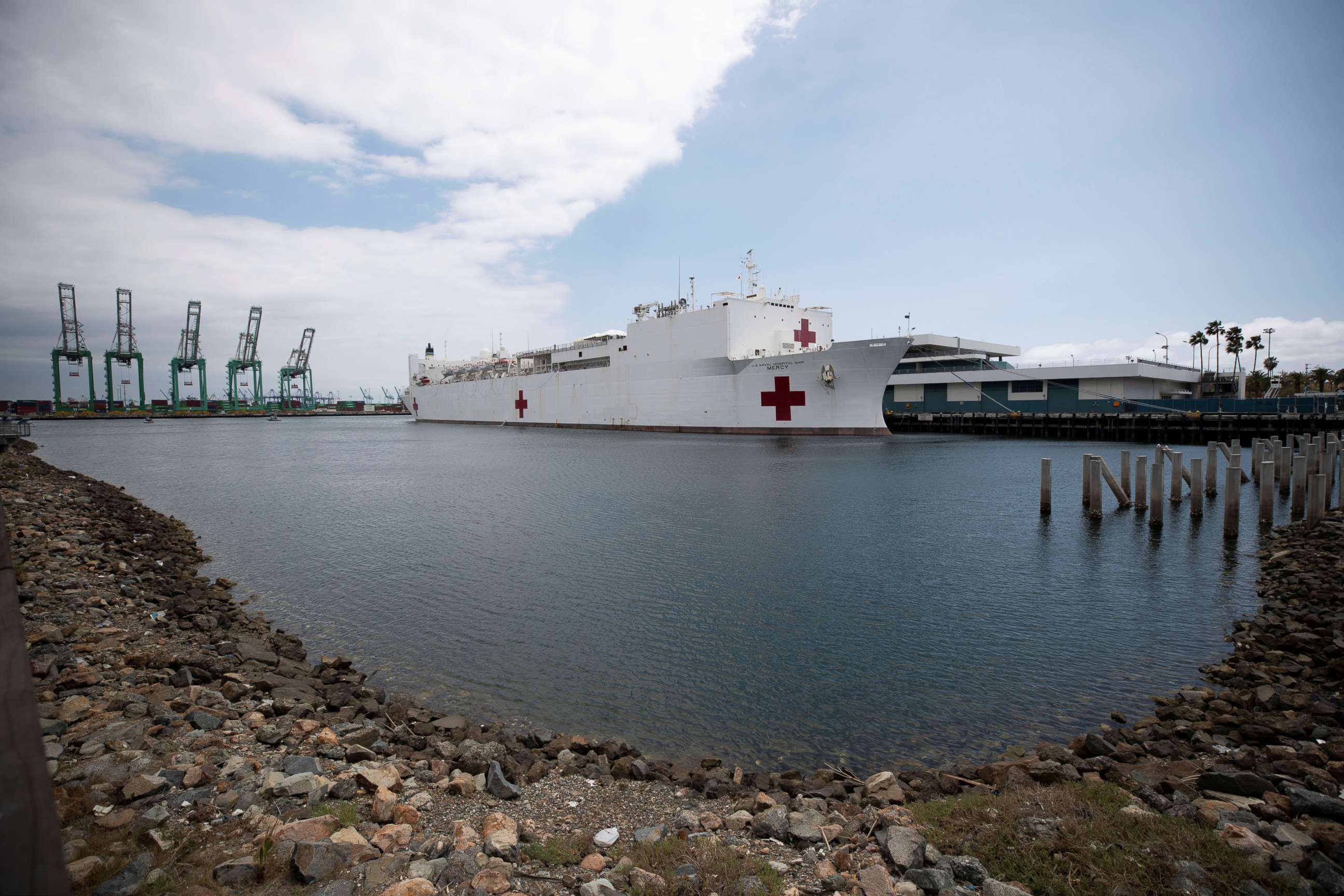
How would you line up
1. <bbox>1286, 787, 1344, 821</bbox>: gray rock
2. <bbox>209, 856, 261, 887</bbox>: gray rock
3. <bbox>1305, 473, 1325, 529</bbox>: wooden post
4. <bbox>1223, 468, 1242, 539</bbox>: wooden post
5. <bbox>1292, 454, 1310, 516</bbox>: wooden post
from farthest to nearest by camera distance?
1. <bbox>1292, 454, 1310, 516</bbox>: wooden post
2. <bbox>1223, 468, 1242, 539</bbox>: wooden post
3. <bbox>1305, 473, 1325, 529</bbox>: wooden post
4. <bbox>1286, 787, 1344, 821</bbox>: gray rock
5. <bbox>209, 856, 261, 887</bbox>: gray rock

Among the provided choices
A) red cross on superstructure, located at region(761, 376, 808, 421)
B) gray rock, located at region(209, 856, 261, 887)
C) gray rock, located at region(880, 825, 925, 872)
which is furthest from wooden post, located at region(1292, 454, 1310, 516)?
red cross on superstructure, located at region(761, 376, 808, 421)

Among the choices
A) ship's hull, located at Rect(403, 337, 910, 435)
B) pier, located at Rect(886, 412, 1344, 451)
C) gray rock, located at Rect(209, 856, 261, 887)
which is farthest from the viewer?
ship's hull, located at Rect(403, 337, 910, 435)

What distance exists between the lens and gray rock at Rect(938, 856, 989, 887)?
79.7 inches

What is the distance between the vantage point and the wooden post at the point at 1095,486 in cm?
955

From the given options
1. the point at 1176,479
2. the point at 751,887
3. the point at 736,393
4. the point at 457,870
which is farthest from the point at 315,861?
the point at 736,393

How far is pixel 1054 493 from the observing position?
11.8 metres

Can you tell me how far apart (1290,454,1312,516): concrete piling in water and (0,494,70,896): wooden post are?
1211 centimetres

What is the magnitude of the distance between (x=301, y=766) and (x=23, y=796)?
2.25 metres

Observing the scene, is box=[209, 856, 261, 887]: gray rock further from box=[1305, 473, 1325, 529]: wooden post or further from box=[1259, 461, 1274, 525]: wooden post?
box=[1259, 461, 1274, 525]: wooden post

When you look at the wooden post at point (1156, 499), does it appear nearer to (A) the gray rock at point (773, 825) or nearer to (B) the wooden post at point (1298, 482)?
(B) the wooden post at point (1298, 482)

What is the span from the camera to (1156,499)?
29.4 ft

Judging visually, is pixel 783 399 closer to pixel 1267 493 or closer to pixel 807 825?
pixel 1267 493

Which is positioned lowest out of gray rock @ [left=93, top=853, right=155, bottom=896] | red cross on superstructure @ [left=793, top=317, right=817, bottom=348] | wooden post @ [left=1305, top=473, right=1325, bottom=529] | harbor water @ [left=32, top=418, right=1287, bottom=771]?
harbor water @ [left=32, top=418, right=1287, bottom=771]

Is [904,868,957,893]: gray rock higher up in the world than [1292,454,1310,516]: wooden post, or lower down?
lower down
